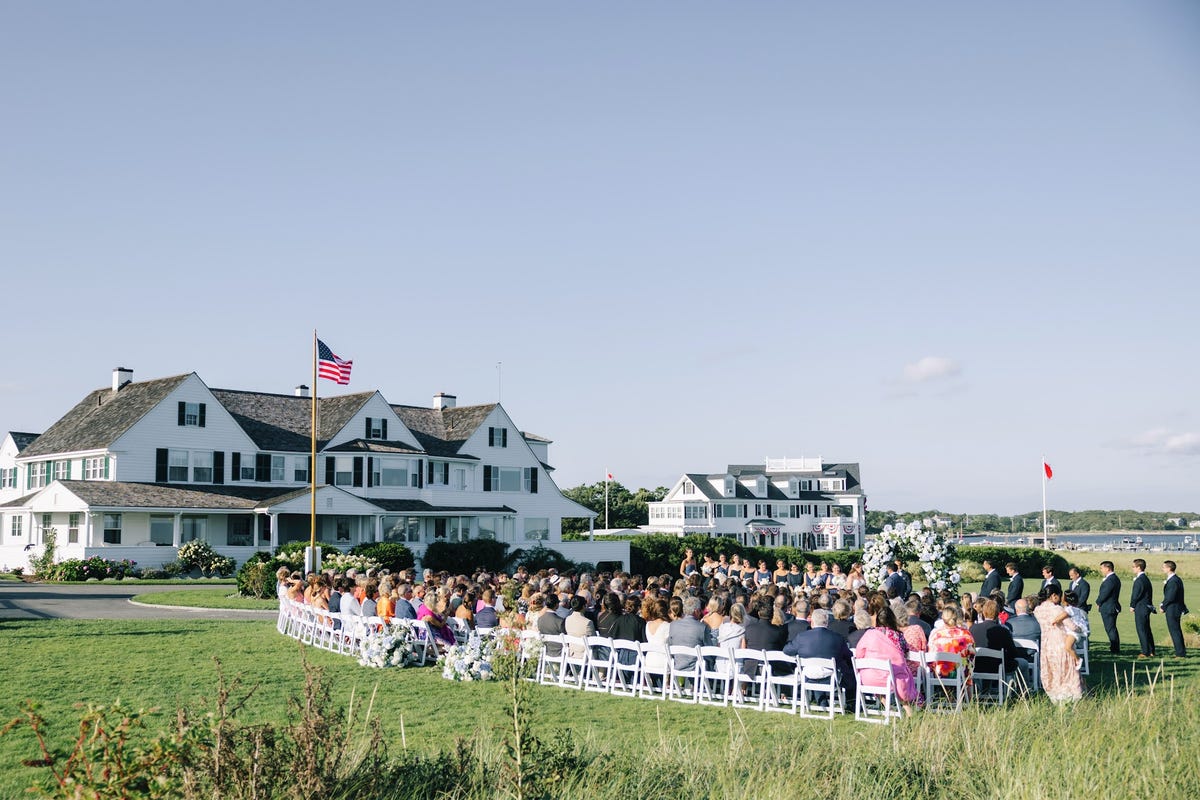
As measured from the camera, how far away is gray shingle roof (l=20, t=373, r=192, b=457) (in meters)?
49.2

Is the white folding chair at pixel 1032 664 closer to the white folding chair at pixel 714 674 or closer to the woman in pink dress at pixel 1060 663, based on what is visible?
the woman in pink dress at pixel 1060 663

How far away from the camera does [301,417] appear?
56781mm

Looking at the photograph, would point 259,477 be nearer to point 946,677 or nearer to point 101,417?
point 101,417

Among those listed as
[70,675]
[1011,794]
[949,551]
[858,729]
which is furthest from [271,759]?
[949,551]

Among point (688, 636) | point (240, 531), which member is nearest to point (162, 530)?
point (240, 531)

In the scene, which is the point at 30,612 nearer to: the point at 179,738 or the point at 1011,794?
the point at 179,738

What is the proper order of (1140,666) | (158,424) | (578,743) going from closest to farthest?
(578,743), (1140,666), (158,424)

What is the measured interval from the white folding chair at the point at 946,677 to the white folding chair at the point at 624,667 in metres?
3.58

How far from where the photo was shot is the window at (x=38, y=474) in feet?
175

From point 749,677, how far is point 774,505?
3499 inches

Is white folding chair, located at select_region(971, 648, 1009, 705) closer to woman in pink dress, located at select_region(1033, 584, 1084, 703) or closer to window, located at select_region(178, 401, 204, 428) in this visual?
woman in pink dress, located at select_region(1033, 584, 1084, 703)

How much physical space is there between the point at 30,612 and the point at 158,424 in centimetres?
2438

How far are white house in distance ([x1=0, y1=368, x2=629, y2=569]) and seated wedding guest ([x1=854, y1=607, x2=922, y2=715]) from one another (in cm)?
3718

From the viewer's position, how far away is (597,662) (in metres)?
14.3
